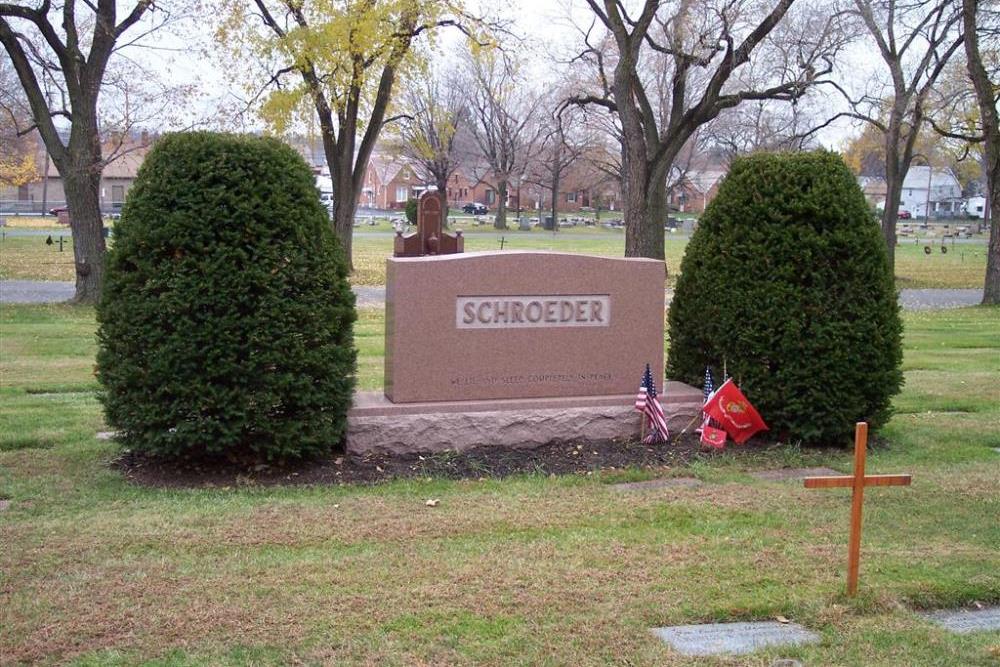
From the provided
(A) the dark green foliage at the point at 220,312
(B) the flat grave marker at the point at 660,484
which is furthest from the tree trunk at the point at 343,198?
(B) the flat grave marker at the point at 660,484

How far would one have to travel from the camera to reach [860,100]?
29.8 m

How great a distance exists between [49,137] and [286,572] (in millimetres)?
17724

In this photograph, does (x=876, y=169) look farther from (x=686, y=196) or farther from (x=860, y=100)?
(x=860, y=100)

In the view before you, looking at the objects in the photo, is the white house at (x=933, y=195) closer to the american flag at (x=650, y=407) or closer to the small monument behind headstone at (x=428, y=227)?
the small monument behind headstone at (x=428, y=227)

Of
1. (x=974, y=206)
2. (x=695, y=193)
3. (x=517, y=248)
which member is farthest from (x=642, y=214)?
(x=974, y=206)

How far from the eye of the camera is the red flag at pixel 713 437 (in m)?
7.66

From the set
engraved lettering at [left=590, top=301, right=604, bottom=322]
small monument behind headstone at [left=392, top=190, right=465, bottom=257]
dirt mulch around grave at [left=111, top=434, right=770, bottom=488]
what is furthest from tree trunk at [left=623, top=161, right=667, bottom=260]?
dirt mulch around grave at [left=111, top=434, right=770, bottom=488]

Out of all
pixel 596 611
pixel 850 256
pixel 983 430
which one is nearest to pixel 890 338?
pixel 850 256

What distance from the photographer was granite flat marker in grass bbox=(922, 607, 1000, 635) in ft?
14.5

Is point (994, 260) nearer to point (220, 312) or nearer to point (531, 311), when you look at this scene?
point (531, 311)

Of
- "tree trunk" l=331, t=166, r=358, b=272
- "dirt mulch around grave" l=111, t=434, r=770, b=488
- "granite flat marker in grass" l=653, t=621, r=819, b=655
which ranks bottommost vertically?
"granite flat marker in grass" l=653, t=621, r=819, b=655

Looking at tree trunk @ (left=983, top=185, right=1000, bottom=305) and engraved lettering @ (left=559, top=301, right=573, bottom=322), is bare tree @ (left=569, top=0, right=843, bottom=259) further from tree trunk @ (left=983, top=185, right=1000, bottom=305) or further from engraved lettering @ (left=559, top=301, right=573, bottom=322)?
engraved lettering @ (left=559, top=301, right=573, bottom=322)

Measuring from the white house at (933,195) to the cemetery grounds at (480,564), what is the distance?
114 m

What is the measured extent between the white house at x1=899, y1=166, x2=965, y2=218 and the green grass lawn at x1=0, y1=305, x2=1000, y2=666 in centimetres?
11428
